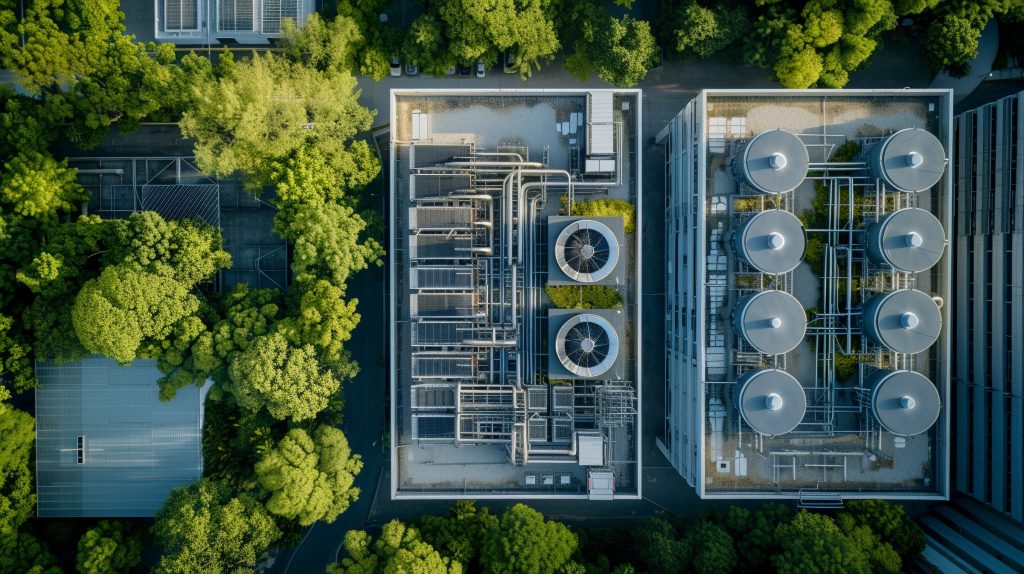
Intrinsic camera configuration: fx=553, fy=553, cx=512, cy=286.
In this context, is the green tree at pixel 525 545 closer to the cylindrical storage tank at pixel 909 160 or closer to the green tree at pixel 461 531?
the green tree at pixel 461 531

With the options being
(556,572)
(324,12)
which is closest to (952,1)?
(324,12)

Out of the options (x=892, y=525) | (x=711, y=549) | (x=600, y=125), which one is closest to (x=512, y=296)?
(x=600, y=125)

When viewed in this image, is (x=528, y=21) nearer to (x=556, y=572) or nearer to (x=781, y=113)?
(x=781, y=113)

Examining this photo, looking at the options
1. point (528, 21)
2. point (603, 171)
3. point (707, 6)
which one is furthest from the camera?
point (707, 6)

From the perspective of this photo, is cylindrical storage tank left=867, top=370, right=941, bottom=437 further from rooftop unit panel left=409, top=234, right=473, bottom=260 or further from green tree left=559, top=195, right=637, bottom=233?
rooftop unit panel left=409, top=234, right=473, bottom=260

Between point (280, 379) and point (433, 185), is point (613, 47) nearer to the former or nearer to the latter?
point (433, 185)

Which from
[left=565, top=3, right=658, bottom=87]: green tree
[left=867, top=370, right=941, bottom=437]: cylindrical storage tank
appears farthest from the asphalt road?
[left=867, top=370, right=941, bottom=437]: cylindrical storage tank
